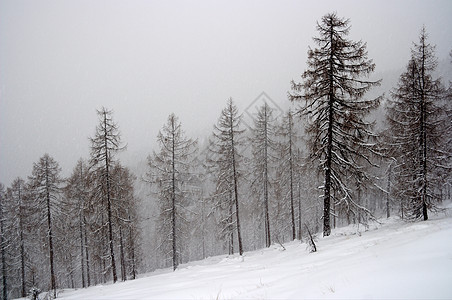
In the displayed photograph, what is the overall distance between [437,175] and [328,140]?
24.0 feet

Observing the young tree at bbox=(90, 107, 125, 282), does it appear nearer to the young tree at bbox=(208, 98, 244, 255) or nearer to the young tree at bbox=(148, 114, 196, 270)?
the young tree at bbox=(148, 114, 196, 270)

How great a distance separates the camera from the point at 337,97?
44.2 feet

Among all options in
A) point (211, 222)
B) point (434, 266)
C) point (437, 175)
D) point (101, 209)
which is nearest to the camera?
point (434, 266)

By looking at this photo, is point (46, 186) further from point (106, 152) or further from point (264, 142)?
point (264, 142)

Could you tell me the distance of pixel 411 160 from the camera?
1443 centimetres

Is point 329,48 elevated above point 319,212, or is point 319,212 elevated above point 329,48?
point 329,48

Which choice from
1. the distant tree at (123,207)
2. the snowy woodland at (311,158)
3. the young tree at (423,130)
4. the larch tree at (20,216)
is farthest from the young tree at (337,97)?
the larch tree at (20,216)

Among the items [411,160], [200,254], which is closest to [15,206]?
[411,160]

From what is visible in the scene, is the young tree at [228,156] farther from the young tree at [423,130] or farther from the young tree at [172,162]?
the young tree at [423,130]

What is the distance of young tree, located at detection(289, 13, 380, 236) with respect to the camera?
12.9 metres

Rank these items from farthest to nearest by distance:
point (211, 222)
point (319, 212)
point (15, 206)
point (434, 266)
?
point (211, 222)
point (319, 212)
point (15, 206)
point (434, 266)

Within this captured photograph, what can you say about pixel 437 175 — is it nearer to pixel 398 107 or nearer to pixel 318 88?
pixel 398 107

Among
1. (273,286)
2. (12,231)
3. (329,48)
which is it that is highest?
(329,48)

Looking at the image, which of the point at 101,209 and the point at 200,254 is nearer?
the point at 101,209
